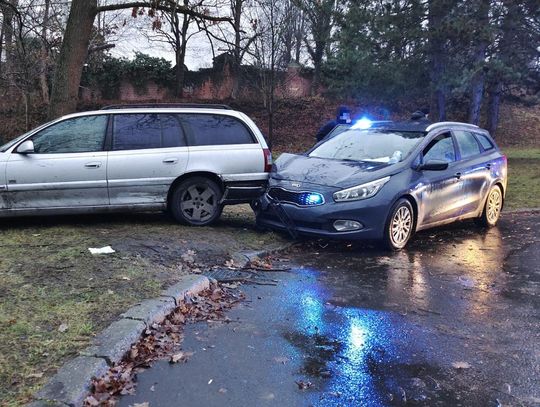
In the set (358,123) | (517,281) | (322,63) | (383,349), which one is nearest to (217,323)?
(383,349)

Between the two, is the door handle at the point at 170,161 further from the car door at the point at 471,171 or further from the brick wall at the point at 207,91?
the brick wall at the point at 207,91

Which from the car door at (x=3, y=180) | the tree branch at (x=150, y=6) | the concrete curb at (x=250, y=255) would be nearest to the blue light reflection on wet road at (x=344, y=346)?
the concrete curb at (x=250, y=255)

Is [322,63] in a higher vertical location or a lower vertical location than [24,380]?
higher

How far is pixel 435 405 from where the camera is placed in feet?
11.0

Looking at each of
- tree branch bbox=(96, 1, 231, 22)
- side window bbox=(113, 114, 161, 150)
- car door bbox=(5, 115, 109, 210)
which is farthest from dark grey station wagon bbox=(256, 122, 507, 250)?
tree branch bbox=(96, 1, 231, 22)

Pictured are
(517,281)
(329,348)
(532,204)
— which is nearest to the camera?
(329,348)

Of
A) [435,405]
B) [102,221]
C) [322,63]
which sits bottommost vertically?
[435,405]

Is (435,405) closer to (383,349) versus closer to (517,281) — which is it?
(383,349)

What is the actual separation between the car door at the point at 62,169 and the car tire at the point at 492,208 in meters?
6.02

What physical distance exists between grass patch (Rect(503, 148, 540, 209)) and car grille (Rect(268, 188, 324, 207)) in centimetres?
608

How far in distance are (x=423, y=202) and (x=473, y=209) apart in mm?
1608

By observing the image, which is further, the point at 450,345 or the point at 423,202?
the point at 423,202

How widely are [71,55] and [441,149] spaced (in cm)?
767

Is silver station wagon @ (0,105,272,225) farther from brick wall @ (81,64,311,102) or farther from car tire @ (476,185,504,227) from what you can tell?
brick wall @ (81,64,311,102)
